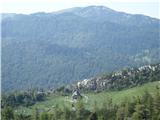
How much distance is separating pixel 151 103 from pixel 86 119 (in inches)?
914

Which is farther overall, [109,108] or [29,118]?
[109,108]

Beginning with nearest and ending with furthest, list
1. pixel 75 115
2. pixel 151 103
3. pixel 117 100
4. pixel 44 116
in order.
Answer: pixel 44 116 < pixel 151 103 < pixel 75 115 < pixel 117 100

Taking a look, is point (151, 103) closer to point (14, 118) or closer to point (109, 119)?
point (109, 119)

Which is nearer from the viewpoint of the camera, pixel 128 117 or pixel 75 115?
pixel 128 117

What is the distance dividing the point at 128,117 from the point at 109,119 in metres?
6.79

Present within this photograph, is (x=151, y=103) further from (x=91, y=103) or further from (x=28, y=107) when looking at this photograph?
(x=28, y=107)

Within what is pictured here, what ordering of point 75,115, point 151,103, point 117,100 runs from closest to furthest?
point 151,103 → point 75,115 → point 117,100

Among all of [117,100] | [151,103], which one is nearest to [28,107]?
[117,100]

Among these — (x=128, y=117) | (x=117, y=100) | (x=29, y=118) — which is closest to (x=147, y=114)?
(x=128, y=117)

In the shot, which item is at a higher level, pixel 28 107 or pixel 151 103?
pixel 151 103

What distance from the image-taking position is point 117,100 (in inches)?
7633

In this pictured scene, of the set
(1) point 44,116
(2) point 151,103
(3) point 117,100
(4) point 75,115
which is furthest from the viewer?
(3) point 117,100

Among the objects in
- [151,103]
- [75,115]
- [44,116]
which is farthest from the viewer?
[75,115]

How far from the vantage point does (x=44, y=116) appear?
13438 centimetres
